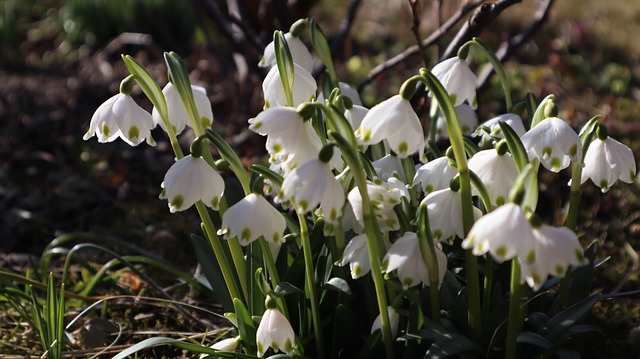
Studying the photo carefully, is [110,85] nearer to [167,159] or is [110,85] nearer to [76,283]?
[167,159]

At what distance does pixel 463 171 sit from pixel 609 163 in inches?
11.3

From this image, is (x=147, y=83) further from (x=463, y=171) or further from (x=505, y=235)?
(x=505, y=235)

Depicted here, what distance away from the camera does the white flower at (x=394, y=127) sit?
4.00 ft

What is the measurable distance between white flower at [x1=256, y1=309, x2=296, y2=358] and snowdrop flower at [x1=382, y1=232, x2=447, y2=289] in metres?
0.19

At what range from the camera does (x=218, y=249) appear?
1500mm

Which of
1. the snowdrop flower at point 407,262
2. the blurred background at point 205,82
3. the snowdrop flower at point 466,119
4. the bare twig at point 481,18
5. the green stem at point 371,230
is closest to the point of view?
the green stem at point 371,230

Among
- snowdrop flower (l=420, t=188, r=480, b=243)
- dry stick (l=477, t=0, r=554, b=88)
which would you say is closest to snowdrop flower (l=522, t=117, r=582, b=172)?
snowdrop flower (l=420, t=188, r=480, b=243)

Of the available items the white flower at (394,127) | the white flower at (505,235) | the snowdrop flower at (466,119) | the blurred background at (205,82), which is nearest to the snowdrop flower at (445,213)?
the white flower at (394,127)

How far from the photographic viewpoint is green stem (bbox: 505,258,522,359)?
1261 millimetres

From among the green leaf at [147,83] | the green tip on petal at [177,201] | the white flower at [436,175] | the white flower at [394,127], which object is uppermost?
the green leaf at [147,83]

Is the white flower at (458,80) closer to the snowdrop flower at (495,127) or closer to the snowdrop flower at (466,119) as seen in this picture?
the snowdrop flower at (495,127)

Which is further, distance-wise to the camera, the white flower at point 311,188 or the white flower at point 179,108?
the white flower at point 179,108

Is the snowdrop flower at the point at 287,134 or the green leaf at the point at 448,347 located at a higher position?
the snowdrop flower at the point at 287,134

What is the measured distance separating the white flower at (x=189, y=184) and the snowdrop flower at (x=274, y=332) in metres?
0.20
